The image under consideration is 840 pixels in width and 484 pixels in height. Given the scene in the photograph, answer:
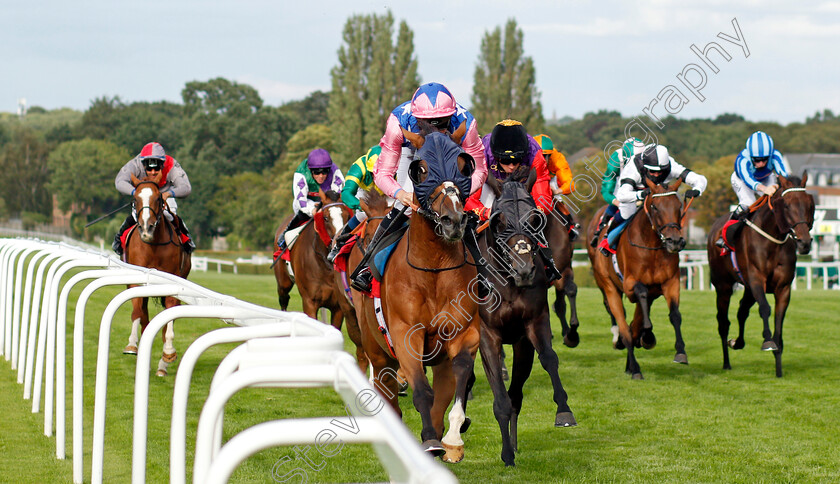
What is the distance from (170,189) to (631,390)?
4.81m

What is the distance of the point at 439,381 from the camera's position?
5.01 metres

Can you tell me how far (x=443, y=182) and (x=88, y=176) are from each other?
236 ft

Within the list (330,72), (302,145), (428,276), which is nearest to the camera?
(428,276)

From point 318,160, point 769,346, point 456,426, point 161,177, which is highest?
point 318,160

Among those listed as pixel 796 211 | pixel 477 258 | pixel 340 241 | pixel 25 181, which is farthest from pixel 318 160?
pixel 25 181

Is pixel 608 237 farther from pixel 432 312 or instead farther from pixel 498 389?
pixel 432 312

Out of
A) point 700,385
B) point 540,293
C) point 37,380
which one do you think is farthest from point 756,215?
point 37,380

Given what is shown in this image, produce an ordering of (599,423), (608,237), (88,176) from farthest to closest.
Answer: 1. (88,176)
2. (608,237)
3. (599,423)

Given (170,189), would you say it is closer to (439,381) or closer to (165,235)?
(165,235)

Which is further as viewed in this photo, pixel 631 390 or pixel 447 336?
pixel 631 390

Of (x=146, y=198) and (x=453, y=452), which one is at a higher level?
(x=146, y=198)

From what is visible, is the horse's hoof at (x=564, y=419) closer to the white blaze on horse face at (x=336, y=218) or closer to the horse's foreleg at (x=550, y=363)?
the horse's foreleg at (x=550, y=363)

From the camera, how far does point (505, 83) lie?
46.4 metres

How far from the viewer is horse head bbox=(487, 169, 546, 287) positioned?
550cm
